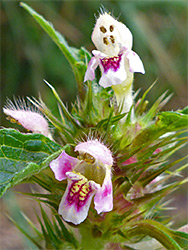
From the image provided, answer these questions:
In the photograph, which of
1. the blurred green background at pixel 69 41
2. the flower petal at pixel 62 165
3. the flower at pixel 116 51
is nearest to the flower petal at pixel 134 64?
the flower at pixel 116 51

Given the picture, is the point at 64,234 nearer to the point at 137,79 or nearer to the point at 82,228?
the point at 82,228

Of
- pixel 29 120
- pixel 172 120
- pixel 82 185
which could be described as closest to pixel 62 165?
pixel 82 185

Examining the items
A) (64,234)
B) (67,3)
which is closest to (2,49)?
(67,3)

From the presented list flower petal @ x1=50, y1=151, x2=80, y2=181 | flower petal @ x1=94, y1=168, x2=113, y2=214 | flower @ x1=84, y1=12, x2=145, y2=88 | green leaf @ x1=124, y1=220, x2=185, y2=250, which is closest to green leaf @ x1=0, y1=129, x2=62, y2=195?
flower petal @ x1=50, y1=151, x2=80, y2=181

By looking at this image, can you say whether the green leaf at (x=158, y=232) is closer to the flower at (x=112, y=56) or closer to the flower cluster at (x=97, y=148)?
the flower cluster at (x=97, y=148)

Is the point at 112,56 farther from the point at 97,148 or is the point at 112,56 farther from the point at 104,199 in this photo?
the point at 104,199
